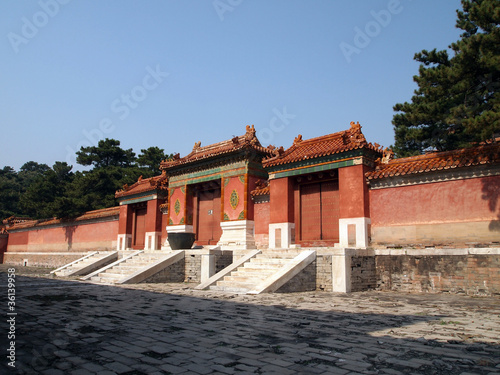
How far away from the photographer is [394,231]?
11.9 meters

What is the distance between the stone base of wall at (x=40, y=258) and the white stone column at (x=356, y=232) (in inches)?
662

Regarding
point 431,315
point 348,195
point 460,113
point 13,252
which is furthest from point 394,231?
point 13,252

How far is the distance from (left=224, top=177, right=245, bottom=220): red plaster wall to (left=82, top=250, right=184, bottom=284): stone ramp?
301 cm

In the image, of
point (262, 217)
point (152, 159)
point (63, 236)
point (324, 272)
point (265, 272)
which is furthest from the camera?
point (152, 159)

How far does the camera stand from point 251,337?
4785 mm

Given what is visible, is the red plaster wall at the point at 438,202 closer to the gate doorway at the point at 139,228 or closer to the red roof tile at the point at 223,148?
the red roof tile at the point at 223,148

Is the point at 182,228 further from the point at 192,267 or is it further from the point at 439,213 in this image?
the point at 439,213

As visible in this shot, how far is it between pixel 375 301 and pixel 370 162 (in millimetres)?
5650

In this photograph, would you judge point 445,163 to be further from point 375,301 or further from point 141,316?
point 141,316

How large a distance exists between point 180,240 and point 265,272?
497 cm

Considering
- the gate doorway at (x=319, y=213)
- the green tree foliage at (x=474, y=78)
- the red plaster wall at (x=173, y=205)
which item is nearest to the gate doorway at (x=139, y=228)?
the red plaster wall at (x=173, y=205)

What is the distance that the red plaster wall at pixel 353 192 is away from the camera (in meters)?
12.4

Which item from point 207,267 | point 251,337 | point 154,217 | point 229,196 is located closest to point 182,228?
point 154,217

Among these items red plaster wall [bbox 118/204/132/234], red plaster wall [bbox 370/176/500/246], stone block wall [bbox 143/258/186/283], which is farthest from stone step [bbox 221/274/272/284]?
red plaster wall [bbox 118/204/132/234]
